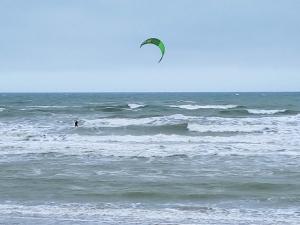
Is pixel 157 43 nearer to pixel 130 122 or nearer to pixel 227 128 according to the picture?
pixel 227 128

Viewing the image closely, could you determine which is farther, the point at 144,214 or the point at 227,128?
the point at 227,128

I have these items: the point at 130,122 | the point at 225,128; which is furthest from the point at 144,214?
the point at 130,122

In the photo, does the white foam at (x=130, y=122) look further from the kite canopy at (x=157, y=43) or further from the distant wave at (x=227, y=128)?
the kite canopy at (x=157, y=43)

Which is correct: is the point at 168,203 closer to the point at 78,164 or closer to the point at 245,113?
the point at 78,164

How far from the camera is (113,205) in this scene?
32.1ft

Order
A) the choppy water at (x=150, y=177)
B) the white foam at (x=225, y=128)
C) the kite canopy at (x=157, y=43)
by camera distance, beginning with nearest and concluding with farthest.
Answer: the choppy water at (x=150, y=177) < the kite canopy at (x=157, y=43) < the white foam at (x=225, y=128)

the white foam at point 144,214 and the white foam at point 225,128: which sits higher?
the white foam at point 225,128

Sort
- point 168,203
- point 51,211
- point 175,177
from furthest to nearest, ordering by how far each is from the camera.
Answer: point 175,177 → point 168,203 → point 51,211

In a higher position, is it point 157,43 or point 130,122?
point 157,43

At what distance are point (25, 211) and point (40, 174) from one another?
391 centimetres

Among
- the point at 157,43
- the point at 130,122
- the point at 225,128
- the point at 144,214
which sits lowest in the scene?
the point at 144,214

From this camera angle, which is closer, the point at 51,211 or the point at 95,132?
the point at 51,211

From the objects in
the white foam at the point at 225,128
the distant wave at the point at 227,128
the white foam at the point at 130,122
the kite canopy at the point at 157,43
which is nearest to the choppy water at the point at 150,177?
the distant wave at the point at 227,128

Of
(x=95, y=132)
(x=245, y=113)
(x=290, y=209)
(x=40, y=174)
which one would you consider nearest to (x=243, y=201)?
(x=290, y=209)
